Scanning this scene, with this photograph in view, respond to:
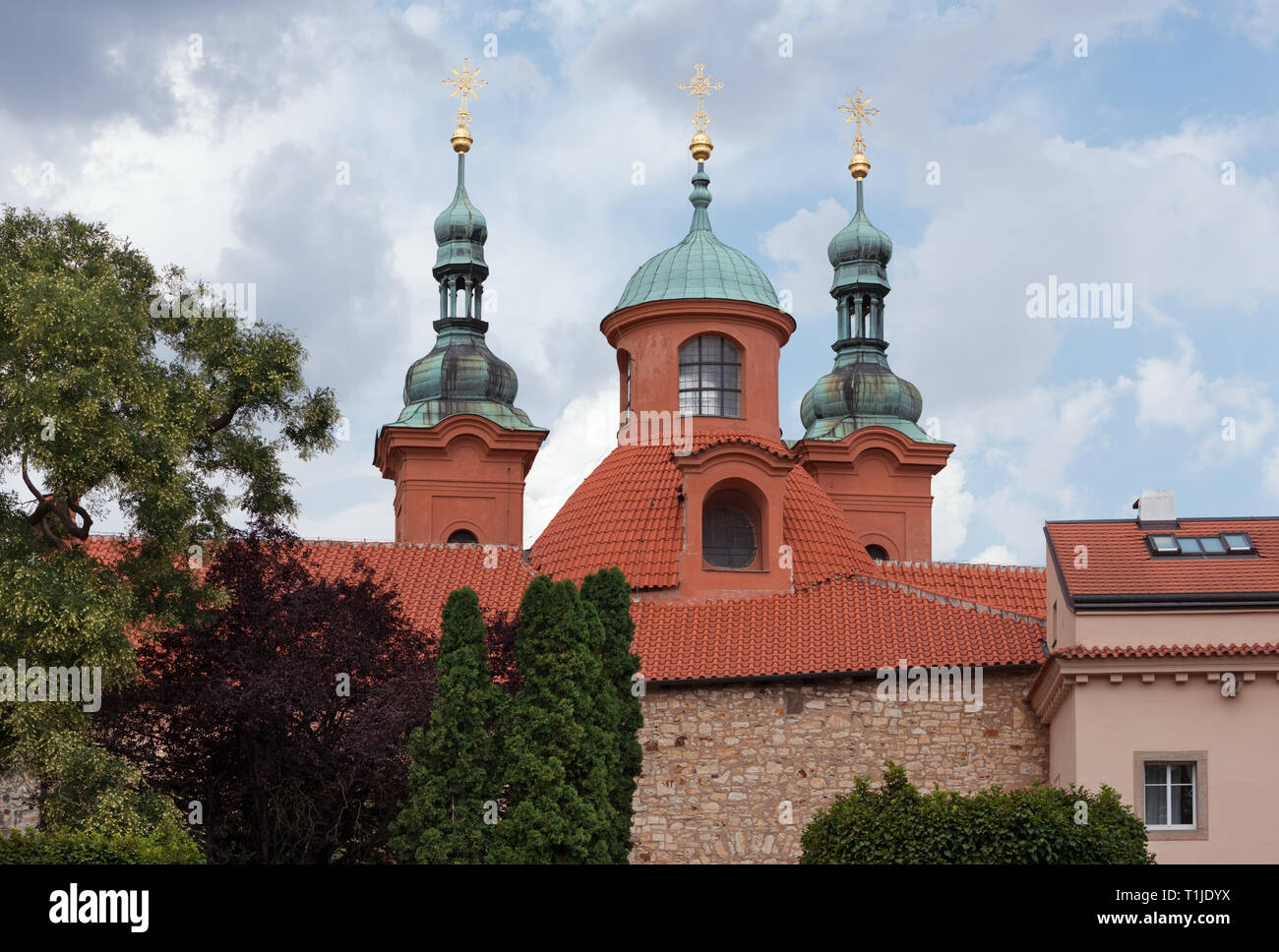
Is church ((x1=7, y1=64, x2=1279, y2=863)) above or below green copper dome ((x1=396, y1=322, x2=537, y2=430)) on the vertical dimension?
below

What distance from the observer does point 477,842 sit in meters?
19.8

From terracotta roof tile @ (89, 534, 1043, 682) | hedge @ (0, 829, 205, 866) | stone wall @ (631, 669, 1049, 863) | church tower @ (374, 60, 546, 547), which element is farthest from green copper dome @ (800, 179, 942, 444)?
hedge @ (0, 829, 205, 866)

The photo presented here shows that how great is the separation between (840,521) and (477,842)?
12813 millimetres

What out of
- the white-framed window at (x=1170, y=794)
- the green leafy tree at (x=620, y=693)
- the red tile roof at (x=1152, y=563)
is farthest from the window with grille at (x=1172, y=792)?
the green leafy tree at (x=620, y=693)

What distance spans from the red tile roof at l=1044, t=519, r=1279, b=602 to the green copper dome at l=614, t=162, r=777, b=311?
363 inches

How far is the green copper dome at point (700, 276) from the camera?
32.1m

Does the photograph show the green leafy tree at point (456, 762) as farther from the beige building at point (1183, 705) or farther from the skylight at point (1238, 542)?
the skylight at point (1238, 542)

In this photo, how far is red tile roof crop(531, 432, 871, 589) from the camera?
29.0 metres

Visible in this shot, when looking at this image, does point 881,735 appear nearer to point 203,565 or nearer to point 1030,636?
point 1030,636

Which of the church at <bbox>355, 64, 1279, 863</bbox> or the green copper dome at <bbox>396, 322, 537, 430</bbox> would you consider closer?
the church at <bbox>355, 64, 1279, 863</bbox>

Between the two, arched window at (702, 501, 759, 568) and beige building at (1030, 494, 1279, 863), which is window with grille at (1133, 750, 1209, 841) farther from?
arched window at (702, 501, 759, 568)

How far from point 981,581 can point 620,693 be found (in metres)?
9.77
